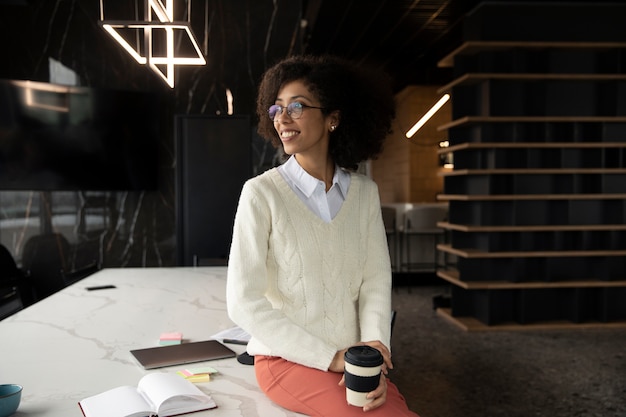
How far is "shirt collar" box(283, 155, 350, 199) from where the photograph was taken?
4.95 feet

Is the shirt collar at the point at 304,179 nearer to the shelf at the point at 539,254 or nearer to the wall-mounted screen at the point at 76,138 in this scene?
the shelf at the point at 539,254

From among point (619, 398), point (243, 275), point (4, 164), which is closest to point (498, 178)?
point (619, 398)

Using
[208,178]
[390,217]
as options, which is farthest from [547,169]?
[208,178]

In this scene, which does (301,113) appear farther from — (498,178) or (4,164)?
(4,164)

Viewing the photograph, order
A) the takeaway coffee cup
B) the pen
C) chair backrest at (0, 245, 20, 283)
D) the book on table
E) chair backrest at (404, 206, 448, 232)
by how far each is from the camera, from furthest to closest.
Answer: chair backrest at (404, 206, 448, 232) < chair backrest at (0, 245, 20, 283) < the pen < the book on table < the takeaway coffee cup

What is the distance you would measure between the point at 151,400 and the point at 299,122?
805mm

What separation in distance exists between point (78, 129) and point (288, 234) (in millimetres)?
3775

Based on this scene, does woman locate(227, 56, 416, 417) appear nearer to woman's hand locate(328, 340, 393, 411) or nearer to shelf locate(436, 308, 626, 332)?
woman's hand locate(328, 340, 393, 411)

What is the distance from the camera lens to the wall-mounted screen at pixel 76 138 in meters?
4.49

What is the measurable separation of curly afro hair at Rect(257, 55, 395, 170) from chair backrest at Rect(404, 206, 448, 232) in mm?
4990

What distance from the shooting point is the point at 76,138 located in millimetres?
4605

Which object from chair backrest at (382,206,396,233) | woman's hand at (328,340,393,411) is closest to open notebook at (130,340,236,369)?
woman's hand at (328,340,393,411)

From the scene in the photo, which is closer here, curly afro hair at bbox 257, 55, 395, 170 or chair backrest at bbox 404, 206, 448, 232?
curly afro hair at bbox 257, 55, 395, 170

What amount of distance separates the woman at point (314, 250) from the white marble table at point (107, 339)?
0.16m
